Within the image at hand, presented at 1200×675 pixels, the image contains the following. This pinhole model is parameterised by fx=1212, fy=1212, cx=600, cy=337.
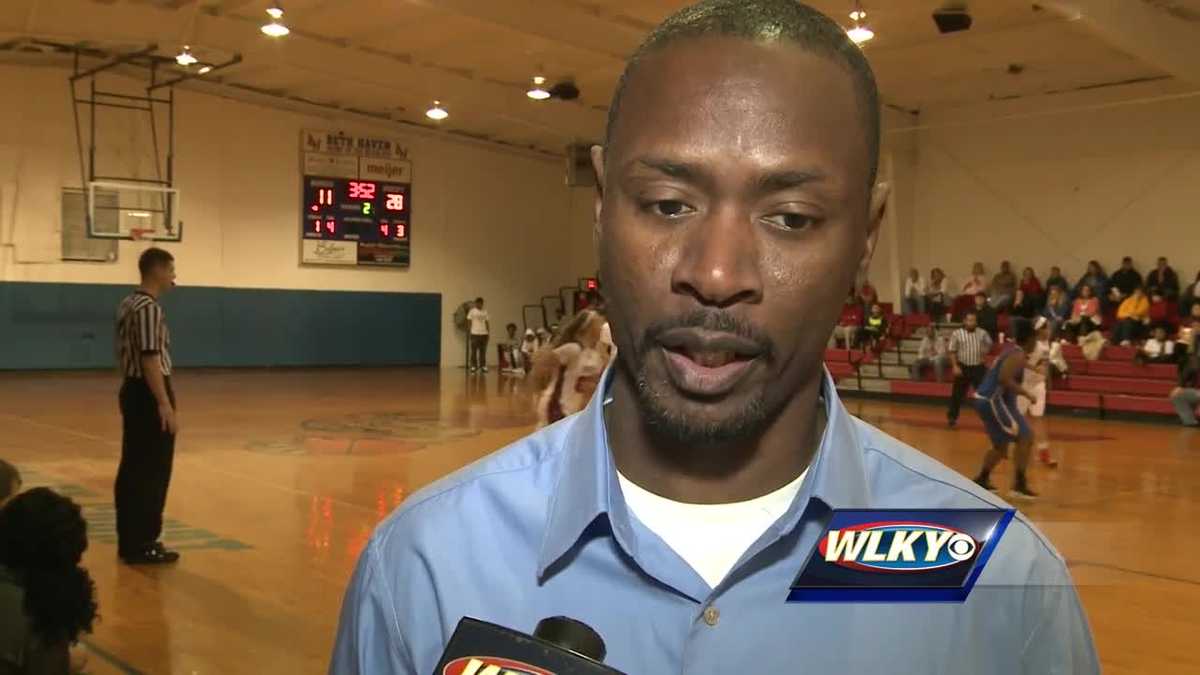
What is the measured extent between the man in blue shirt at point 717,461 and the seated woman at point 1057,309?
1841 cm

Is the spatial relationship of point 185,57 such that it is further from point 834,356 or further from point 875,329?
point 834,356

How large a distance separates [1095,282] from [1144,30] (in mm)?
5095

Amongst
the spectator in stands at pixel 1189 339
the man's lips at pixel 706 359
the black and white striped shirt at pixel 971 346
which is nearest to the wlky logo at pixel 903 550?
the man's lips at pixel 706 359

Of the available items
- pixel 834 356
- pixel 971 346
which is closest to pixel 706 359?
pixel 834 356

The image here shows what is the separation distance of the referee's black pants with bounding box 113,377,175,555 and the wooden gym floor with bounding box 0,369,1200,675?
8.6 inches

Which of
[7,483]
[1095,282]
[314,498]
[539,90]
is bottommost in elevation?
[314,498]

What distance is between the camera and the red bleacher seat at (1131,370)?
648 inches

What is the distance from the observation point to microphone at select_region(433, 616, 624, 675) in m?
0.73

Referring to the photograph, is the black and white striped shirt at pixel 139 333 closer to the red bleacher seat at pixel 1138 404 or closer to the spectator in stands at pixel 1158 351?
the red bleacher seat at pixel 1138 404

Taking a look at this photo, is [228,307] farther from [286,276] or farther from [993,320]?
[993,320]

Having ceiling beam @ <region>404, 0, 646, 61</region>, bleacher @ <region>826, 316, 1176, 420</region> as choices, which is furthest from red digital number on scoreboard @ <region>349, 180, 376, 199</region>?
bleacher @ <region>826, 316, 1176, 420</region>

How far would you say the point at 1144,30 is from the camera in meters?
14.7

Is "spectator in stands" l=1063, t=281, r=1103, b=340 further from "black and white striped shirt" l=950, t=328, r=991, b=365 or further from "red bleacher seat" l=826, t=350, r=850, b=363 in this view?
"red bleacher seat" l=826, t=350, r=850, b=363

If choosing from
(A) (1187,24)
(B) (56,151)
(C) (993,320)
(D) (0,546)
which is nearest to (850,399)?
(C) (993,320)
